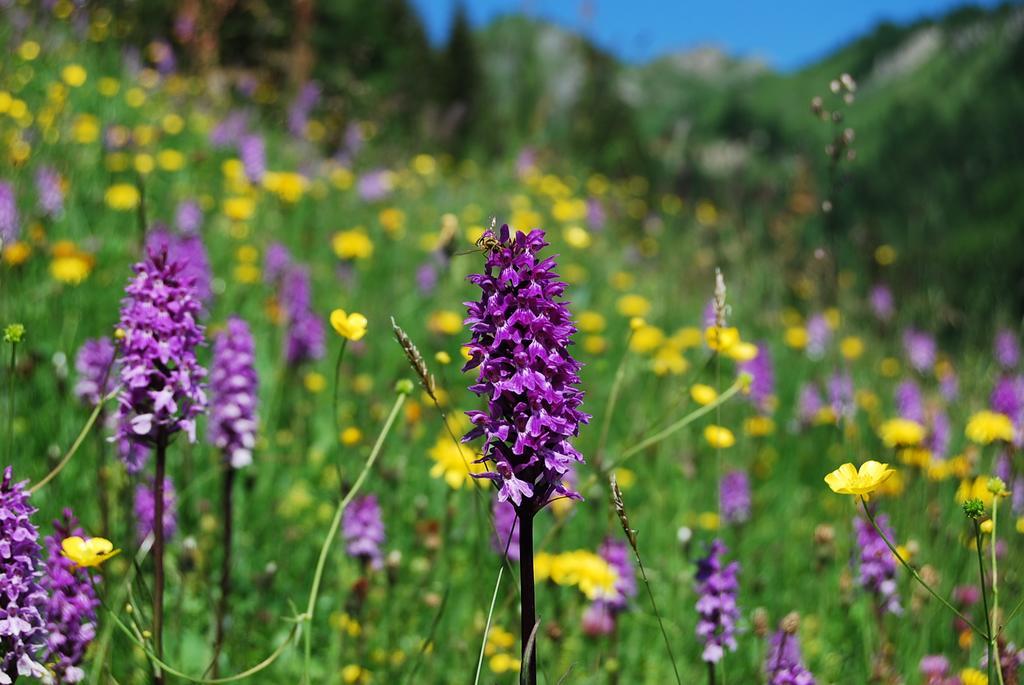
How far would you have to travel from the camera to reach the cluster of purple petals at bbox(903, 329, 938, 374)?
251 inches

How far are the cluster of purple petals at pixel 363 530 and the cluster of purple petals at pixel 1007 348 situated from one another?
416 cm

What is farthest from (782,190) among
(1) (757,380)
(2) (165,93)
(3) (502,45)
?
(2) (165,93)

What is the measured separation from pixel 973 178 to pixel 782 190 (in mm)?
89010

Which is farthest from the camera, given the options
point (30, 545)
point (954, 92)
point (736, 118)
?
point (736, 118)

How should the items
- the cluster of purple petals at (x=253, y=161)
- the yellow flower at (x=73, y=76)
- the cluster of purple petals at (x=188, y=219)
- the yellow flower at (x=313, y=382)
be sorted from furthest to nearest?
the yellow flower at (x=73, y=76) → the cluster of purple petals at (x=253, y=161) → the cluster of purple petals at (x=188, y=219) → the yellow flower at (x=313, y=382)

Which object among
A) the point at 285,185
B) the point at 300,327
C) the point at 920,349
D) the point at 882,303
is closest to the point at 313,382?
the point at 300,327

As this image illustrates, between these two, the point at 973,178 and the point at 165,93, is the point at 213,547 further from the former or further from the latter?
the point at 973,178

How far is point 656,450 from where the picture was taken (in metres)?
3.90

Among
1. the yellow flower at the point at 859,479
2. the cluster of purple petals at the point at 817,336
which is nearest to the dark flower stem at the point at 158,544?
the yellow flower at the point at 859,479

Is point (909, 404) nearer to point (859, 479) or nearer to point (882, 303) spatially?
point (859, 479)

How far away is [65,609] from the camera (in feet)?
5.10

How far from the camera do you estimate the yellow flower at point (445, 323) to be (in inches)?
159

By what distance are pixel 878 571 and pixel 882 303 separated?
6272 mm

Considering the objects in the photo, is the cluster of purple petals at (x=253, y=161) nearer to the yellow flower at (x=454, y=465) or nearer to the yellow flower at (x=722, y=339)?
the yellow flower at (x=454, y=465)
